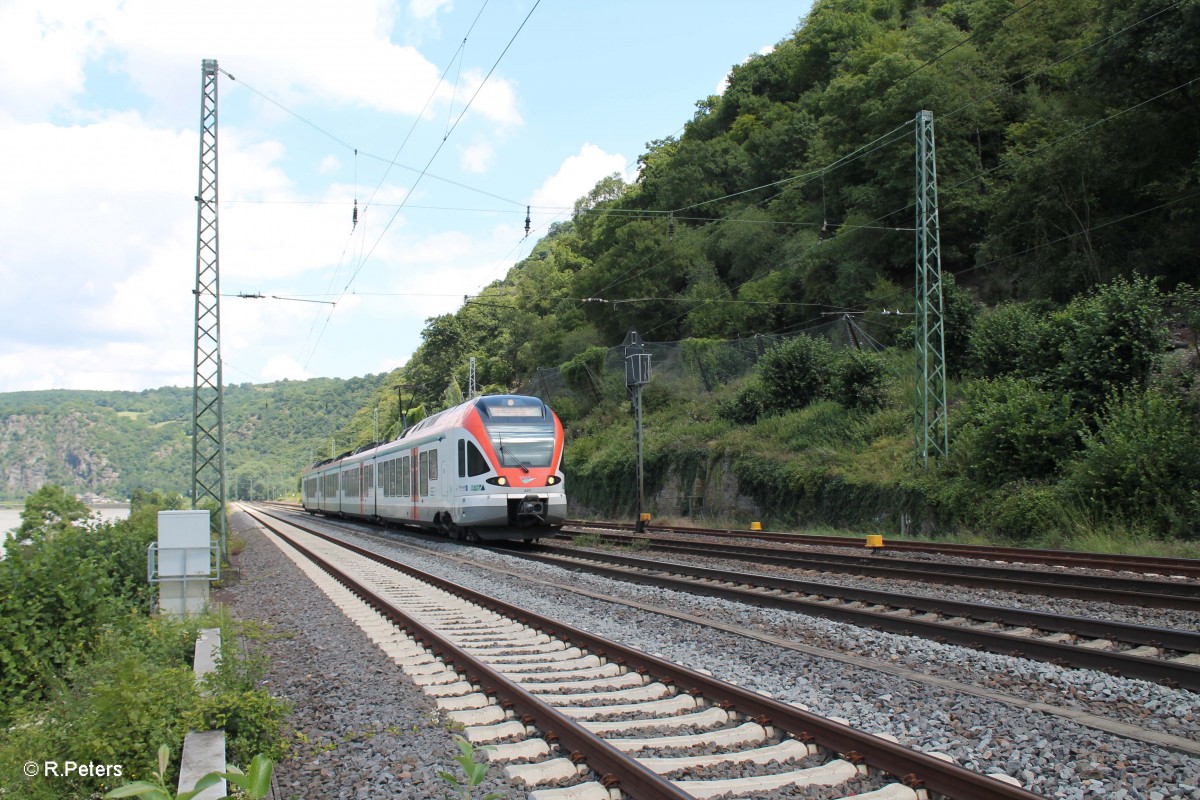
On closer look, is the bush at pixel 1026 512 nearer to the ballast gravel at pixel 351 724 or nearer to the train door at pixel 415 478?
the ballast gravel at pixel 351 724

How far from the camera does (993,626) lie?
8.71 metres

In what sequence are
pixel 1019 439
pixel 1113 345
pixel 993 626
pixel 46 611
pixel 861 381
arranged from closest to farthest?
pixel 993 626, pixel 46 611, pixel 1113 345, pixel 1019 439, pixel 861 381

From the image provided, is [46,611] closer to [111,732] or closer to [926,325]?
[111,732]

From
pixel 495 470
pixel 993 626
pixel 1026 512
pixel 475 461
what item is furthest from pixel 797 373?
pixel 993 626

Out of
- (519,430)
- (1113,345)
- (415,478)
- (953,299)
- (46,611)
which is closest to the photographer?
(46,611)

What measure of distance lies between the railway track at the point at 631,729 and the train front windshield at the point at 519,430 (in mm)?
10427

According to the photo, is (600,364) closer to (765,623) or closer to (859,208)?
(859,208)

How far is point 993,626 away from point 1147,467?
9434 millimetres

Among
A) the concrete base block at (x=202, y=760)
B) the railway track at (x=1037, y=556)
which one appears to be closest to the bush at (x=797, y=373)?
the railway track at (x=1037, y=556)

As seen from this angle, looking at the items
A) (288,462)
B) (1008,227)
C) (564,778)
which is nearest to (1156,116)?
(1008,227)

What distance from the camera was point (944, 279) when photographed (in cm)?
2820

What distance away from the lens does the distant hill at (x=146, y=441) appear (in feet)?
445

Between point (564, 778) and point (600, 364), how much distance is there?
126 feet

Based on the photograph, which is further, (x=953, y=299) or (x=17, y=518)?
(x=953, y=299)
